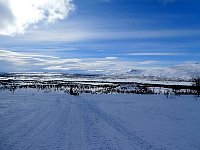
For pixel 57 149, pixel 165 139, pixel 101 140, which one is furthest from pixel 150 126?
pixel 57 149

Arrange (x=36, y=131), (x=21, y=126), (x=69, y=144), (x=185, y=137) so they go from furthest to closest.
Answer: (x=21, y=126) < (x=36, y=131) < (x=185, y=137) < (x=69, y=144)

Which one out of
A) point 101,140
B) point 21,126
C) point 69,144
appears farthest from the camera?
point 21,126

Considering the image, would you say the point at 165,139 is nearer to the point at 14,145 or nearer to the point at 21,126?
the point at 14,145

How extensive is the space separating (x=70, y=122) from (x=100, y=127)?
6.73 ft

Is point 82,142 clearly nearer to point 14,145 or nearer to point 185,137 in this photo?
point 14,145

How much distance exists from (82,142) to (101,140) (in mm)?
814

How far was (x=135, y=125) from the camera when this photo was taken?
1603cm

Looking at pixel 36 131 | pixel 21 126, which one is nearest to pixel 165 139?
pixel 36 131

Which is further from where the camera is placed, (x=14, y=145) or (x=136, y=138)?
(x=136, y=138)

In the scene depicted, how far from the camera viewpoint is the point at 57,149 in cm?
995

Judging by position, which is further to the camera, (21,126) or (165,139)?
(21,126)

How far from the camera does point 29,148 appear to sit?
9.98 m

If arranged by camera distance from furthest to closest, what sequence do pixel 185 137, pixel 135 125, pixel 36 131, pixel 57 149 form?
pixel 135 125, pixel 36 131, pixel 185 137, pixel 57 149

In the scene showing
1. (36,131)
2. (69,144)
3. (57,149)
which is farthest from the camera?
(36,131)
